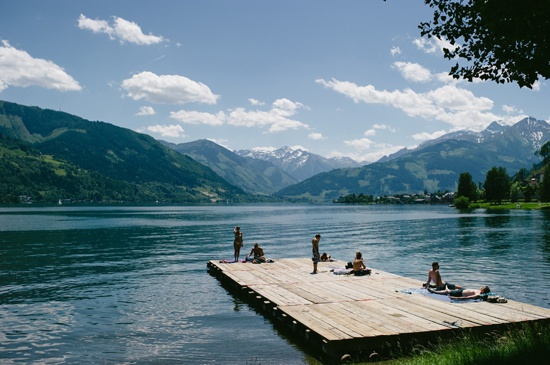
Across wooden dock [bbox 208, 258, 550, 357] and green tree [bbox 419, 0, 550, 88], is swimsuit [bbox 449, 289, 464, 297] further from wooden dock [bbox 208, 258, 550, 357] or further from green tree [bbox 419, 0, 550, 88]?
green tree [bbox 419, 0, 550, 88]

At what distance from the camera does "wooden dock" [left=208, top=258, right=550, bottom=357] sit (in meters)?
17.5

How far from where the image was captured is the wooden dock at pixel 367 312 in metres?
17.5

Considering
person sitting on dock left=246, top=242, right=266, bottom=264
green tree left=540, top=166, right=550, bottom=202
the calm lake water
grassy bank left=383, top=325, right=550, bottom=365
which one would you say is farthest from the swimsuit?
green tree left=540, top=166, right=550, bottom=202

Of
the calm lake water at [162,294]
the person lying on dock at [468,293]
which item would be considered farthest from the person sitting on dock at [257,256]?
the person lying on dock at [468,293]

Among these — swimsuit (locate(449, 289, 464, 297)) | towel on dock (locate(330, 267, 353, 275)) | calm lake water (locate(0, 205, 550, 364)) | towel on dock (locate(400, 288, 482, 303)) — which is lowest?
calm lake water (locate(0, 205, 550, 364))

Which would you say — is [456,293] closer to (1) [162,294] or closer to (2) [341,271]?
(2) [341,271]

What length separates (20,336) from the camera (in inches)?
885

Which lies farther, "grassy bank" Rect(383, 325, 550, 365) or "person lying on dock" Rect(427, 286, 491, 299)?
"person lying on dock" Rect(427, 286, 491, 299)

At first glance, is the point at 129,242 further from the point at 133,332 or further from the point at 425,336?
the point at 425,336

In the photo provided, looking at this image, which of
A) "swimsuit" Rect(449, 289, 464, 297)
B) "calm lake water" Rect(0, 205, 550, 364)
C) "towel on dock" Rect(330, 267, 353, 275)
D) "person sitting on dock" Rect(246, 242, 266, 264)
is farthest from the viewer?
"person sitting on dock" Rect(246, 242, 266, 264)

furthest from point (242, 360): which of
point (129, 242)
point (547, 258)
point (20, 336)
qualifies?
point (129, 242)

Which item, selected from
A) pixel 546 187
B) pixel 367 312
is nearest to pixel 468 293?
pixel 367 312

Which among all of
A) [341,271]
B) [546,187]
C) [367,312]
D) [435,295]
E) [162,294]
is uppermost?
[546,187]

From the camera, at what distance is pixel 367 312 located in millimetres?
21031
